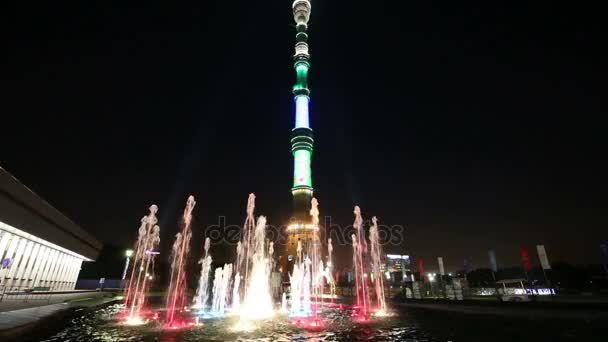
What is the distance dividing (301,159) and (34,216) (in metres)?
87.4

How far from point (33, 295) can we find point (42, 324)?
52.1ft

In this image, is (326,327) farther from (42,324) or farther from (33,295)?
(33,295)

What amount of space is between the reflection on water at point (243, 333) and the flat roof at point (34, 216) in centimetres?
1587

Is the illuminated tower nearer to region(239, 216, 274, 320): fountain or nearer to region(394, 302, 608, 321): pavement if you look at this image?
region(239, 216, 274, 320): fountain

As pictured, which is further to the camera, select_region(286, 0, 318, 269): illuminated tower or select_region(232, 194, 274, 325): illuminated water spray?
select_region(286, 0, 318, 269): illuminated tower

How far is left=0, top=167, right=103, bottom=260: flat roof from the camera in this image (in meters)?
27.5

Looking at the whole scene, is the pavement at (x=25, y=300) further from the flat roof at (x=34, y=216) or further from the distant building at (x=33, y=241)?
the flat roof at (x=34, y=216)

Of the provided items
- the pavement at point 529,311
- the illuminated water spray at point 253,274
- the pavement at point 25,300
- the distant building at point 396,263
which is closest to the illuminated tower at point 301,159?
the distant building at point 396,263

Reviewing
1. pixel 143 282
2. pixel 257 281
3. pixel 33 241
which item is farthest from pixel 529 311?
pixel 143 282

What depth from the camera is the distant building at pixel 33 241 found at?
28.6m

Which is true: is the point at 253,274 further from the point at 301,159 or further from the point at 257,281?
the point at 301,159

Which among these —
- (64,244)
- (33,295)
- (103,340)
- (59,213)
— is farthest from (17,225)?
(103,340)

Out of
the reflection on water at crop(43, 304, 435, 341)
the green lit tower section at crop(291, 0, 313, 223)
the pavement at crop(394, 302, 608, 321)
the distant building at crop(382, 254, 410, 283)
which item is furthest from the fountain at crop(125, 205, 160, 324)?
the distant building at crop(382, 254, 410, 283)

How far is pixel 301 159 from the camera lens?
116 metres
